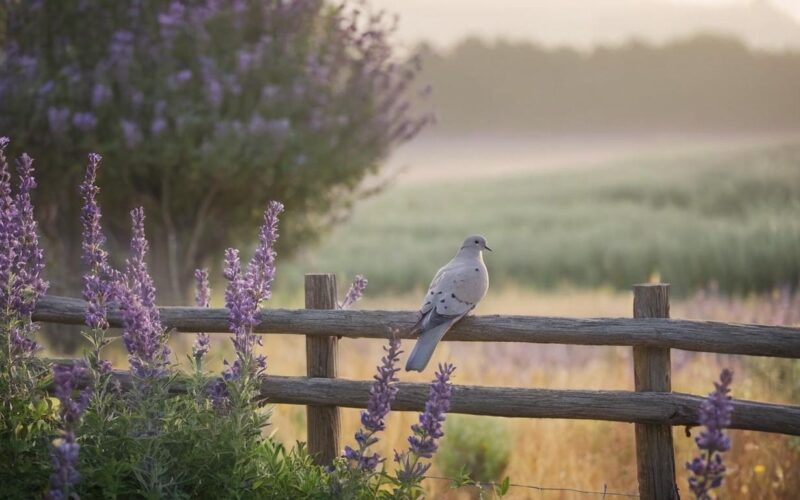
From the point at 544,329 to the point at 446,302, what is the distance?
571 millimetres

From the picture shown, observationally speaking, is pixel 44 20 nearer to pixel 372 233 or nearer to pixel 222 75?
pixel 222 75

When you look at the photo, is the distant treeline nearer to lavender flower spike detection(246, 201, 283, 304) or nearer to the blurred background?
the blurred background

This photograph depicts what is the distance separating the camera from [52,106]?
27.8 feet

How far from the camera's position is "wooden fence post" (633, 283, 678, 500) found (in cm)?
471

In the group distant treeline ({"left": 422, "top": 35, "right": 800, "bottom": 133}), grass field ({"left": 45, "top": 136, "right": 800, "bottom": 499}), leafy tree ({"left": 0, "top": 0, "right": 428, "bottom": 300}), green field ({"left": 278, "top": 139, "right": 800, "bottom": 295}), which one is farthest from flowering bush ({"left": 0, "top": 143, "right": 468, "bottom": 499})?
distant treeline ({"left": 422, "top": 35, "right": 800, "bottom": 133})

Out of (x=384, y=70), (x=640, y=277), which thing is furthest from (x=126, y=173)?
(x=640, y=277)

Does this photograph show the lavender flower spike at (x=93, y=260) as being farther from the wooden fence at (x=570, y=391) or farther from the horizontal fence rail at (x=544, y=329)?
the wooden fence at (x=570, y=391)

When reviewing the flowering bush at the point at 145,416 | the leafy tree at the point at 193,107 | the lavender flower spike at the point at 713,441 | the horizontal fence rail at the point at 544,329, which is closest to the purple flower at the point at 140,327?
the flowering bush at the point at 145,416

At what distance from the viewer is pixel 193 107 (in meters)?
8.49

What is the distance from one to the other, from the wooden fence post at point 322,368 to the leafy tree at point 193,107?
11.3ft

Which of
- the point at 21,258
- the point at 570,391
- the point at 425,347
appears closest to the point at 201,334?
the point at 21,258

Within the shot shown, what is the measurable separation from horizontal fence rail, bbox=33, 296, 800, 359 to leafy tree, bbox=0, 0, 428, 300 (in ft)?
11.3

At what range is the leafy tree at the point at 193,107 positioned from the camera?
8.46m

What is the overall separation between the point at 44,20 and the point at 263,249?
6.13 metres
